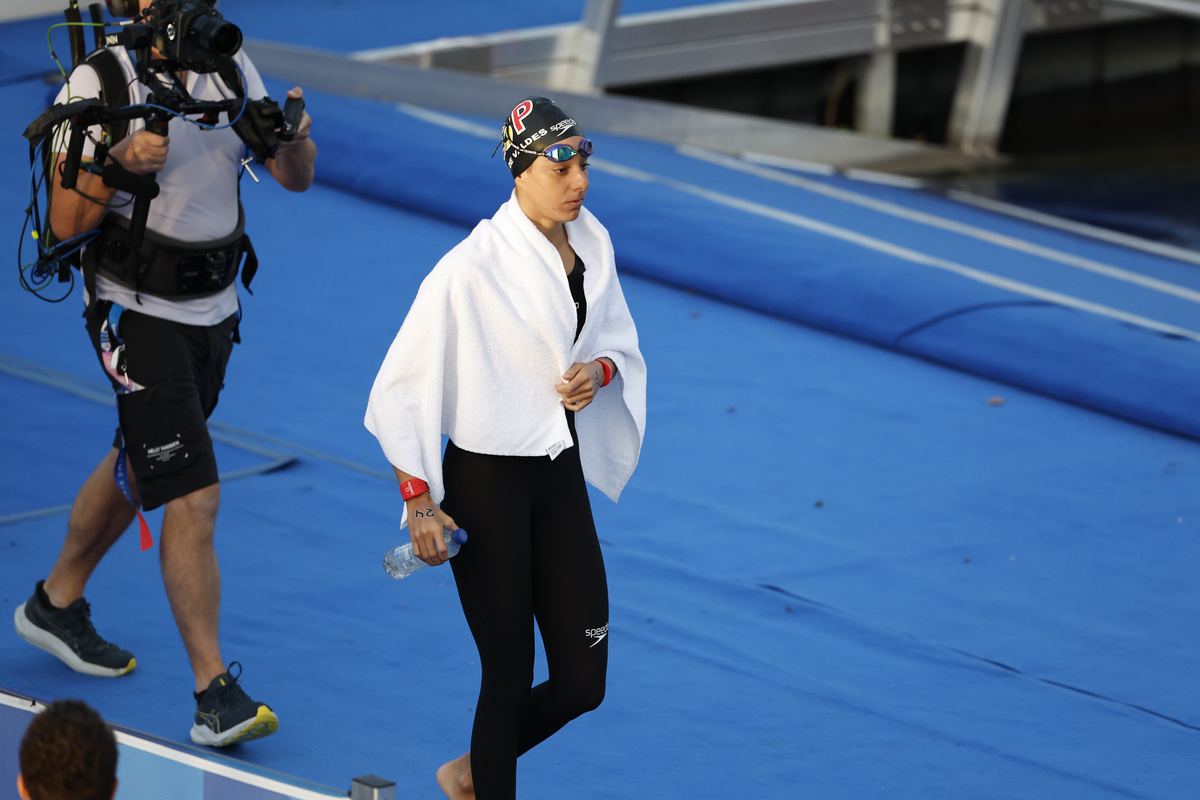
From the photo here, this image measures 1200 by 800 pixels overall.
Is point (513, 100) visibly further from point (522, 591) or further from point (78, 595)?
point (522, 591)

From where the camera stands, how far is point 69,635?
3.86 m

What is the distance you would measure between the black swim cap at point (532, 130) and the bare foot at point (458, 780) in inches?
53.4

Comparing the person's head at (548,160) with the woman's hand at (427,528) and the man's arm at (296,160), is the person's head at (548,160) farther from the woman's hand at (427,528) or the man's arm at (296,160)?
the man's arm at (296,160)

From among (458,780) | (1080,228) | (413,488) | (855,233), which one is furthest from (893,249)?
(413,488)

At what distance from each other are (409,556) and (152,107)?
1.32 m

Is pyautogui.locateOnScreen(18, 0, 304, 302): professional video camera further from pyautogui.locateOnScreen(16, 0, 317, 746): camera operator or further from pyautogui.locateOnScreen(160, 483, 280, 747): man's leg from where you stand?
pyautogui.locateOnScreen(160, 483, 280, 747): man's leg

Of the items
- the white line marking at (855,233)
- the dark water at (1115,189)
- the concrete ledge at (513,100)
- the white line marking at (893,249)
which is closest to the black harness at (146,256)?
the white line marking at (855,233)

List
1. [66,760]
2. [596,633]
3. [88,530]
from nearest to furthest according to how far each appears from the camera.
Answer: [66,760], [596,633], [88,530]

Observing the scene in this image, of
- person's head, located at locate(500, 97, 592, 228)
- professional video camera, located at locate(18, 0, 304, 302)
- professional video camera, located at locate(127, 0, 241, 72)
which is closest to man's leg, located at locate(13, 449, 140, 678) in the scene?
professional video camera, located at locate(18, 0, 304, 302)

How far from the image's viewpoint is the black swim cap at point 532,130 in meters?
2.94

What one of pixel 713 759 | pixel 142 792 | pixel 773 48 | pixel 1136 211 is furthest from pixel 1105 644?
pixel 773 48

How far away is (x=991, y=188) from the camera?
1278 centimetres

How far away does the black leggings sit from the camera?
2922 millimetres

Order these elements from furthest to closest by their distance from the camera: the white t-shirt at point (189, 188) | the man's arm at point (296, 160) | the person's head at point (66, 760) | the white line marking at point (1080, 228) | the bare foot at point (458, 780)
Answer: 1. the white line marking at point (1080, 228)
2. the man's arm at point (296, 160)
3. the white t-shirt at point (189, 188)
4. the bare foot at point (458, 780)
5. the person's head at point (66, 760)
